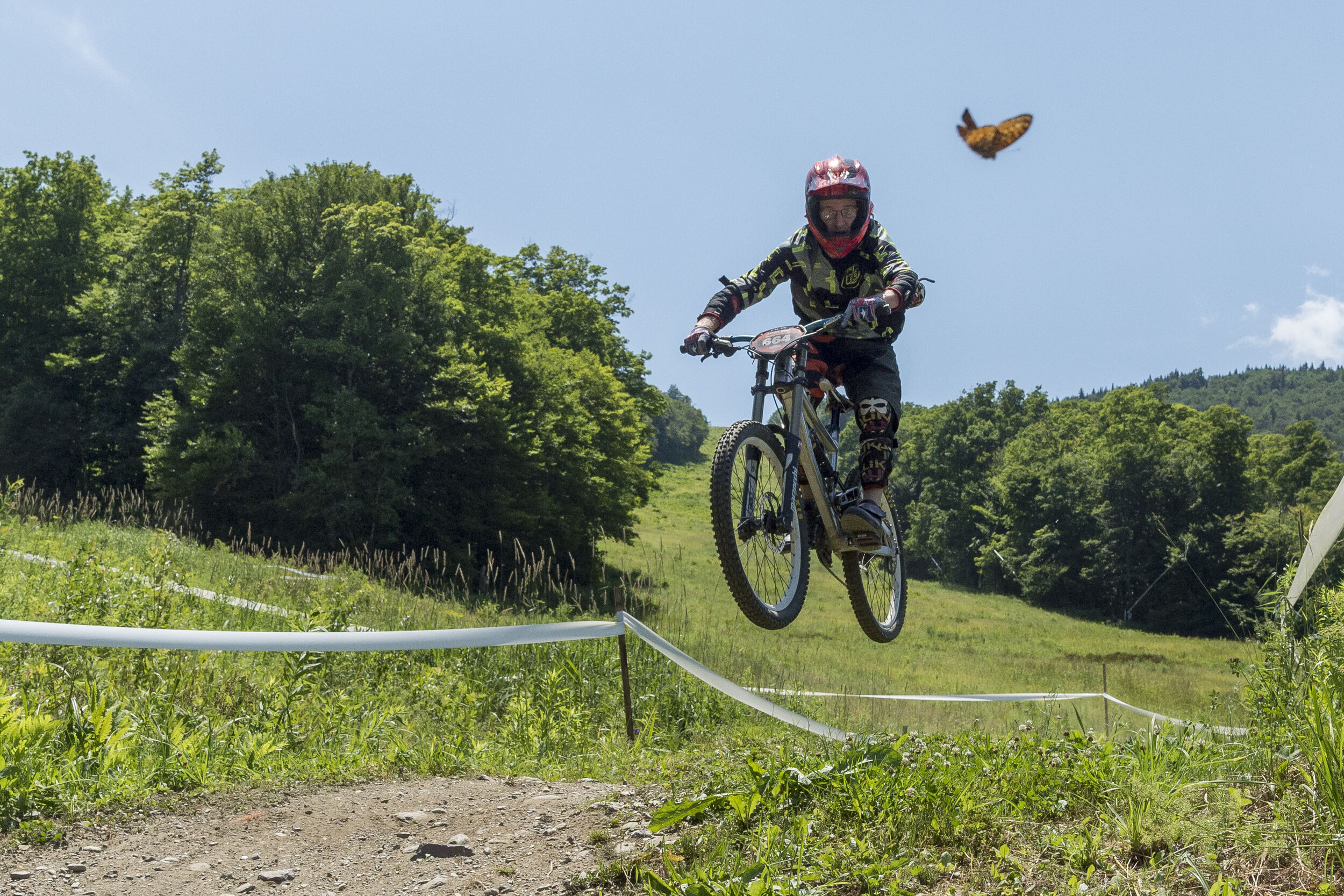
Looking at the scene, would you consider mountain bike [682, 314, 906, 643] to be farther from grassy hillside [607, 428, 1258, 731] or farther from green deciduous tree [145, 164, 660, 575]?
green deciduous tree [145, 164, 660, 575]

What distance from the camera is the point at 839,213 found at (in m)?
3.93

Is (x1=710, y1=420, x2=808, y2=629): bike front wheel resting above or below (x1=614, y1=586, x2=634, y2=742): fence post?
above

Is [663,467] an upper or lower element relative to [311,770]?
upper

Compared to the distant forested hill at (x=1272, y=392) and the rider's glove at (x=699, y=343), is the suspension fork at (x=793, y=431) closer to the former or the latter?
the rider's glove at (x=699, y=343)

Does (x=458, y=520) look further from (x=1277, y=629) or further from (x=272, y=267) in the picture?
(x=1277, y=629)

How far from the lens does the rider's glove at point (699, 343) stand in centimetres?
384

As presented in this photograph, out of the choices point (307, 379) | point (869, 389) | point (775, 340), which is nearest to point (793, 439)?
point (775, 340)

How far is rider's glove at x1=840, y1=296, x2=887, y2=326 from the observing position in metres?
3.68

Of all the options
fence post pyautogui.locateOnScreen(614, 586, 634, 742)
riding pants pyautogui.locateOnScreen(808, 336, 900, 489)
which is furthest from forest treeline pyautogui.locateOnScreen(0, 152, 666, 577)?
riding pants pyautogui.locateOnScreen(808, 336, 900, 489)

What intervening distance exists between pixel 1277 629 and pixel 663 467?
37647 mm

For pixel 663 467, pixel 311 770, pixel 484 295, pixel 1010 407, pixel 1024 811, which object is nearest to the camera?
pixel 1024 811

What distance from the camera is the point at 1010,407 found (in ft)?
216

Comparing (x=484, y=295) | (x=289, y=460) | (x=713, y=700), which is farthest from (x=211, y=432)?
(x=713, y=700)

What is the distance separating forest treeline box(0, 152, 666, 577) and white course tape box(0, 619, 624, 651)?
71.3 ft
